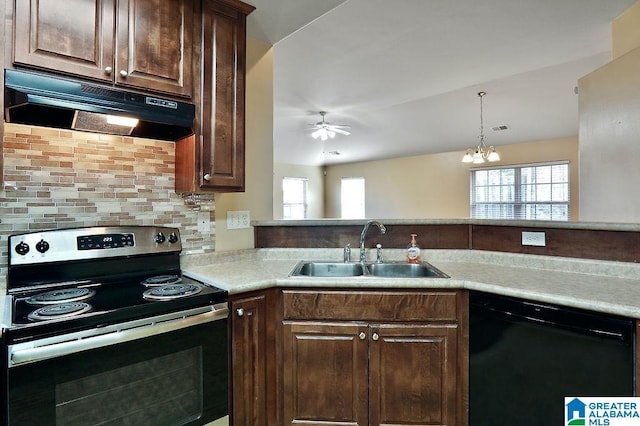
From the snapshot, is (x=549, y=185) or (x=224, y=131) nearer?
(x=224, y=131)

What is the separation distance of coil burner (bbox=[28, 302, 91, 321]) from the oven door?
0.30 feet

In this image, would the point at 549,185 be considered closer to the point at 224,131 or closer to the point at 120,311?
the point at 224,131

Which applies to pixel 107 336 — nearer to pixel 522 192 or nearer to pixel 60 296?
pixel 60 296

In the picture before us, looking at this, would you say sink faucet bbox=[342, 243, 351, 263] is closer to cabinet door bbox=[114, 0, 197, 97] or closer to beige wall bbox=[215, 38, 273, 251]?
beige wall bbox=[215, 38, 273, 251]

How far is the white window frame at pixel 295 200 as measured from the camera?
28.1 ft

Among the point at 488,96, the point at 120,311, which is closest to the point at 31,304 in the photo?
the point at 120,311

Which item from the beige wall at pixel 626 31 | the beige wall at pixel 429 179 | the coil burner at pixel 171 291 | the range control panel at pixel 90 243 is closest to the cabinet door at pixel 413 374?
the coil burner at pixel 171 291

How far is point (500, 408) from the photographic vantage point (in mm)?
1456

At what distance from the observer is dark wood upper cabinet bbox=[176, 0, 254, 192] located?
65.6 inches

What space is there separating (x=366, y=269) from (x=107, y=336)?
134 cm

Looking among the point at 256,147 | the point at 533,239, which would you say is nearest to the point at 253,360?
the point at 256,147

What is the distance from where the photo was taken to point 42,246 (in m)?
1.43

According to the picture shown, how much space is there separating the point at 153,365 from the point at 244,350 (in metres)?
0.41

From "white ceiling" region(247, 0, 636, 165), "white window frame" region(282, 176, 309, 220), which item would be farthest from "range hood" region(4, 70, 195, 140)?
"white window frame" region(282, 176, 309, 220)
